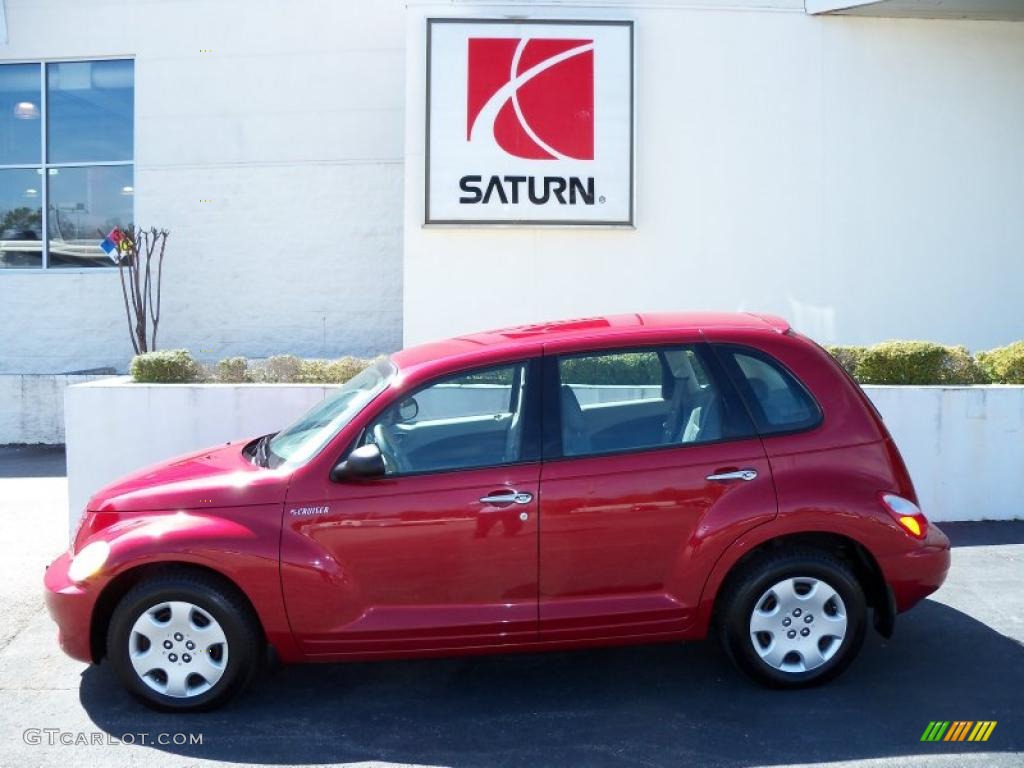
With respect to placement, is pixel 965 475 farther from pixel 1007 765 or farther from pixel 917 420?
pixel 1007 765

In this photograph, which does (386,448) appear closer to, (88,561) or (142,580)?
(142,580)

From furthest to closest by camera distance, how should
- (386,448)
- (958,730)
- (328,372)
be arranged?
(328,372) → (386,448) → (958,730)

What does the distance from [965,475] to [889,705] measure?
11.8ft

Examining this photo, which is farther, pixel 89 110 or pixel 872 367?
pixel 89 110

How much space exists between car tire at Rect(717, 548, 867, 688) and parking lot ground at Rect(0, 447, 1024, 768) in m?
0.14

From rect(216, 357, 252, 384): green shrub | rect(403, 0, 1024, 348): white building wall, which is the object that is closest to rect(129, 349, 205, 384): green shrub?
rect(216, 357, 252, 384): green shrub

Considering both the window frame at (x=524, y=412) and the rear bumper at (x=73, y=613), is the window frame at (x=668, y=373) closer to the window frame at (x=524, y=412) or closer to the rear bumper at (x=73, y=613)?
the window frame at (x=524, y=412)

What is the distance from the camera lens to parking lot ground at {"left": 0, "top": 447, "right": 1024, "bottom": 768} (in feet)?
14.6

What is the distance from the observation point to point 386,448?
491 centimetres

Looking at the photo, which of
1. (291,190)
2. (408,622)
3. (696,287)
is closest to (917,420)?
(696,287)

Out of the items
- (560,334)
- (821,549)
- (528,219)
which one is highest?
(528,219)

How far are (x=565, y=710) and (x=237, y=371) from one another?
477cm

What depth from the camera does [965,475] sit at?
7969mm

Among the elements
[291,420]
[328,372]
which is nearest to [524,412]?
[291,420]
